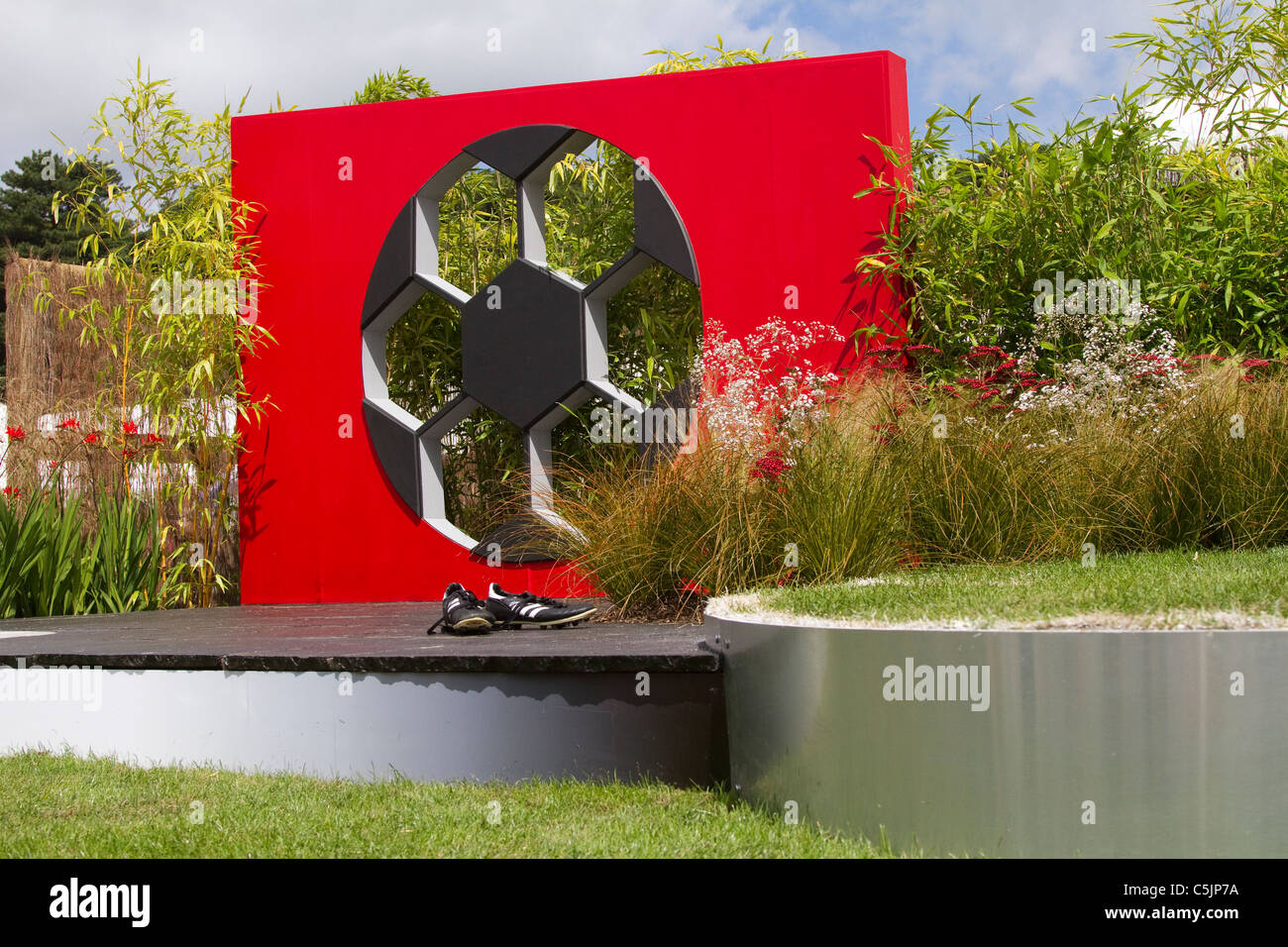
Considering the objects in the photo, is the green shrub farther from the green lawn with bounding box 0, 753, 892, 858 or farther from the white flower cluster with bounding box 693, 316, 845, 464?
the white flower cluster with bounding box 693, 316, 845, 464

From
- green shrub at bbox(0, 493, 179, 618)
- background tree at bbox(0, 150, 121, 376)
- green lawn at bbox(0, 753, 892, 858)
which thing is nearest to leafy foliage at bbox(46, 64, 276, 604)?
green shrub at bbox(0, 493, 179, 618)

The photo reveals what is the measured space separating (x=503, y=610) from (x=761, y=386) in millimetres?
1461

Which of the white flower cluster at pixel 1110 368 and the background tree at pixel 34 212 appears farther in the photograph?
the background tree at pixel 34 212

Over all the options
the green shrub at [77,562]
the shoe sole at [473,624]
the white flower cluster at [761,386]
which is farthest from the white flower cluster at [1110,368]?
the green shrub at [77,562]

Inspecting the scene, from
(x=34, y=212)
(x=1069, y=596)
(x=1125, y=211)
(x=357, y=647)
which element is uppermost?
(x=34, y=212)

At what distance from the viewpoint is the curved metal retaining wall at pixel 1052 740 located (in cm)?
171

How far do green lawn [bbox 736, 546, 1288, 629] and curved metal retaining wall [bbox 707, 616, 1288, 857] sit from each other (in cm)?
7

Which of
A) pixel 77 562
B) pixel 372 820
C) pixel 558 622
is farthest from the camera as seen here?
pixel 77 562

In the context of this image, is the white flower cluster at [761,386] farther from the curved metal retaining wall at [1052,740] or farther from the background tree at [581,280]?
the curved metal retaining wall at [1052,740]

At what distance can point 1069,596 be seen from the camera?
6.67 feet

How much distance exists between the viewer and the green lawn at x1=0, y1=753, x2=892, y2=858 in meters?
2.06

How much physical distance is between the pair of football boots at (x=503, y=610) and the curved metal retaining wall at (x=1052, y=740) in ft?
4.28

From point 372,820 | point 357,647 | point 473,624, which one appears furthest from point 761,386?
point 372,820

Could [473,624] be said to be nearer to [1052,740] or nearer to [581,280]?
[1052,740]
